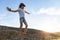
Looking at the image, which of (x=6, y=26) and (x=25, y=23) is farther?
(x=6, y=26)

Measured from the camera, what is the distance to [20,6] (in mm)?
13180

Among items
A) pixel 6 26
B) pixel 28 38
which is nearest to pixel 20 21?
pixel 28 38

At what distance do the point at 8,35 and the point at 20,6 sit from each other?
2051 millimetres

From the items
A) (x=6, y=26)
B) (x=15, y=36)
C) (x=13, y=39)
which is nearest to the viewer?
(x=13, y=39)

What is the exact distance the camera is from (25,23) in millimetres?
13133

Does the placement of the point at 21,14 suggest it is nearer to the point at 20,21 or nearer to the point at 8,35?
the point at 20,21

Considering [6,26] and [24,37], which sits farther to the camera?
[6,26]

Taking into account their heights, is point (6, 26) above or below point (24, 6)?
below

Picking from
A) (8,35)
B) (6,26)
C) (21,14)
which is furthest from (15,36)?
(6,26)

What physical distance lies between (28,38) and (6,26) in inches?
206

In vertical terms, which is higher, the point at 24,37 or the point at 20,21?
the point at 20,21

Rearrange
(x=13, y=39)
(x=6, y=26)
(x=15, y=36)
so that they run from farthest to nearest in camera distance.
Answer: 1. (x=6, y=26)
2. (x=15, y=36)
3. (x=13, y=39)

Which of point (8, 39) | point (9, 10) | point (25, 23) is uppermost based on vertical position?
point (9, 10)

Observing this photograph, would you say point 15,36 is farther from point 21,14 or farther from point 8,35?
point 21,14
